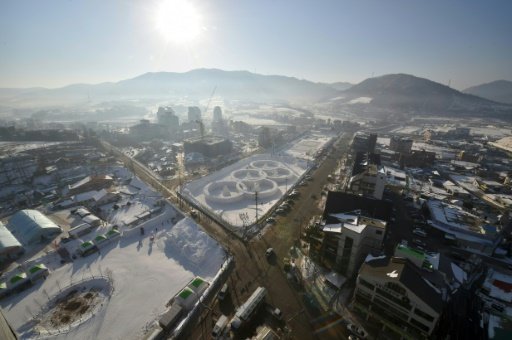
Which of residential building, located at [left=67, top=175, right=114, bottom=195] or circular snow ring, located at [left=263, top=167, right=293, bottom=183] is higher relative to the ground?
circular snow ring, located at [left=263, top=167, right=293, bottom=183]

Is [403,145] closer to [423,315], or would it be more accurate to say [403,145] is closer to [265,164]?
[265,164]

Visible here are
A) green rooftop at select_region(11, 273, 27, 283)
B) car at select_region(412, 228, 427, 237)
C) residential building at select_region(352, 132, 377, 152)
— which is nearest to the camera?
green rooftop at select_region(11, 273, 27, 283)

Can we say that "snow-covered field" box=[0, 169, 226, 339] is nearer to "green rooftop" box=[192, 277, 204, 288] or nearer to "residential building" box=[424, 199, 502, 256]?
"green rooftop" box=[192, 277, 204, 288]

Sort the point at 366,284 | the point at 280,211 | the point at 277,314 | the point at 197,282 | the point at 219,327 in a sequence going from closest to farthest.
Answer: the point at 219,327 → the point at 366,284 → the point at 277,314 → the point at 197,282 → the point at 280,211

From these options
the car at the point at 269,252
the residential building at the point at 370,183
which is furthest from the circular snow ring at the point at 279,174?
the car at the point at 269,252

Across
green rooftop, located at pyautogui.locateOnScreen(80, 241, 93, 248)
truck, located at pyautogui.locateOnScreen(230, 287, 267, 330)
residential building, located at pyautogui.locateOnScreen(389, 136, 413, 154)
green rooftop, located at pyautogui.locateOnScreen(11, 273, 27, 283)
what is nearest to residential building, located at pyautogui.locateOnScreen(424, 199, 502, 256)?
truck, located at pyautogui.locateOnScreen(230, 287, 267, 330)

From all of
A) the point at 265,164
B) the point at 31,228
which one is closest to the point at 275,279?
the point at 31,228

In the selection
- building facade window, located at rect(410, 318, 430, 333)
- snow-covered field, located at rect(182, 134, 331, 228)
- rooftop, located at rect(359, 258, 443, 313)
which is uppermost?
rooftop, located at rect(359, 258, 443, 313)
